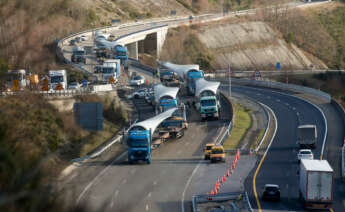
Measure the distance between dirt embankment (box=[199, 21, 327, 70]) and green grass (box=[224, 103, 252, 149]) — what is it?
5083 centimetres

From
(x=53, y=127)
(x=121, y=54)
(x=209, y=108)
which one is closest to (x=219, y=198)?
(x=53, y=127)

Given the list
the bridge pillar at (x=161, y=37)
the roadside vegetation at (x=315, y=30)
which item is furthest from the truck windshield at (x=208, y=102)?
the roadside vegetation at (x=315, y=30)

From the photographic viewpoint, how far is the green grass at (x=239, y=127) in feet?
141

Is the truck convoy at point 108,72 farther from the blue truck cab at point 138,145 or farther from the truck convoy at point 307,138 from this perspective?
the truck convoy at point 307,138

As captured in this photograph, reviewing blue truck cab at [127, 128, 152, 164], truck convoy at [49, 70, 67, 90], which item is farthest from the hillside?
blue truck cab at [127, 128, 152, 164]

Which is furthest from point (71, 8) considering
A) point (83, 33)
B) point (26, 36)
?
point (26, 36)

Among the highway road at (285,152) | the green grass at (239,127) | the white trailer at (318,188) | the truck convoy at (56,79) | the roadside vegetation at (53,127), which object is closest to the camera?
the white trailer at (318,188)

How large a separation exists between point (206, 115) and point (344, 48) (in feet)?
310

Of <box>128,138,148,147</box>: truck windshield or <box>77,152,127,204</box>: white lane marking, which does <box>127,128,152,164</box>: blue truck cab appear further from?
<box>77,152,127,204</box>: white lane marking

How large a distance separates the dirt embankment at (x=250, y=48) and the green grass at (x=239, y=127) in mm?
50830

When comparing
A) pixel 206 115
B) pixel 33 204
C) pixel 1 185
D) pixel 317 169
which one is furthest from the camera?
pixel 206 115

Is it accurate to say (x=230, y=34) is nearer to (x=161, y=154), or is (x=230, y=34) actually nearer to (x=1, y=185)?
(x=161, y=154)

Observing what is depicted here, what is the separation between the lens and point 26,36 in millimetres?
48125

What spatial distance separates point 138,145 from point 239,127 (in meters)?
17.3
